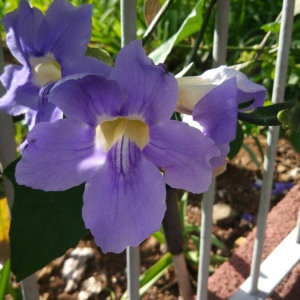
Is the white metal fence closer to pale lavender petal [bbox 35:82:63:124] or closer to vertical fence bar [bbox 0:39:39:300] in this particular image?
vertical fence bar [bbox 0:39:39:300]

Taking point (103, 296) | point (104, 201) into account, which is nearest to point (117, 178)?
point (104, 201)

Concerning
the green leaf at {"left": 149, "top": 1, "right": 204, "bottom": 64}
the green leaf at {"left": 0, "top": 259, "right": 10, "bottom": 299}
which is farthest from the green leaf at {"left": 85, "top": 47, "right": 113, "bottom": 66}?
the green leaf at {"left": 0, "top": 259, "right": 10, "bottom": 299}

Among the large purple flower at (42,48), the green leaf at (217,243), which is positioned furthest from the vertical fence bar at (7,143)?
the green leaf at (217,243)

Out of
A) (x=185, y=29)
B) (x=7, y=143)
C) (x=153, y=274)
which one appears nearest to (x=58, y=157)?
(x=7, y=143)

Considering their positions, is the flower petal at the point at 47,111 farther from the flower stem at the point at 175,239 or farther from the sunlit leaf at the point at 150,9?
the flower stem at the point at 175,239

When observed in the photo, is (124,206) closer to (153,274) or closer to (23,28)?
(23,28)

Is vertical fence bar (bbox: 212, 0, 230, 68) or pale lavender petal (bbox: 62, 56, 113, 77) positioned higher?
pale lavender petal (bbox: 62, 56, 113, 77)

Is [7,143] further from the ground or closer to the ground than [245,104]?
closer to the ground
